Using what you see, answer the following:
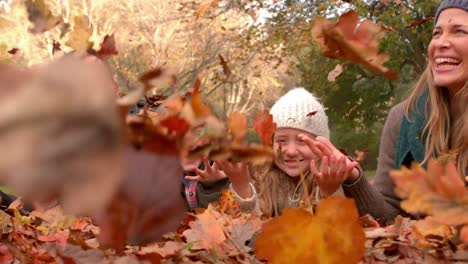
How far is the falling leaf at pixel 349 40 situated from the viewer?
498 millimetres

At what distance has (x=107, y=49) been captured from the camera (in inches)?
22.4

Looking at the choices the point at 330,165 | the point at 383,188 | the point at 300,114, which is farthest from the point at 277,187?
the point at 330,165

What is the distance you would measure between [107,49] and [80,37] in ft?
0.10

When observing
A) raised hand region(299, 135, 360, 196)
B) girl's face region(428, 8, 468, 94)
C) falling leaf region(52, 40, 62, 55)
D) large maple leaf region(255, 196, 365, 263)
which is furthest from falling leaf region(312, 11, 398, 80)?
girl's face region(428, 8, 468, 94)

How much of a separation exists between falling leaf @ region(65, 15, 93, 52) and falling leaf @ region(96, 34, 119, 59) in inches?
0.5

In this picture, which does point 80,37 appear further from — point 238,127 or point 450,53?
point 450,53

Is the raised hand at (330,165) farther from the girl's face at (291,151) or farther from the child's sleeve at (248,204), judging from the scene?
the girl's face at (291,151)

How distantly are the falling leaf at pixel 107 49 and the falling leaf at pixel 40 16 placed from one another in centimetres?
5

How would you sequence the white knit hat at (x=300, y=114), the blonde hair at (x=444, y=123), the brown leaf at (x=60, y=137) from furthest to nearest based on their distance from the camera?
the white knit hat at (x=300, y=114)
the blonde hair at (x=444, y=123)
the brown leaf at (x=60, y=137)

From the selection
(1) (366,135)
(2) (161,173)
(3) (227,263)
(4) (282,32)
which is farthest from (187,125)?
(1) (366,135)

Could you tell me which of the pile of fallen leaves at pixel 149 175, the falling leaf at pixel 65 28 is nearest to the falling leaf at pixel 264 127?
the pile of fallen leaves at pixel 149 175

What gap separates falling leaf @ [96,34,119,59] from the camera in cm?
55

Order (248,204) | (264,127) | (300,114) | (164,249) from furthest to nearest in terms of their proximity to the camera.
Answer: (300,114)
(248,204)
(264,127)
(164,249)

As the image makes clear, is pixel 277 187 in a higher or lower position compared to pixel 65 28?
lower
